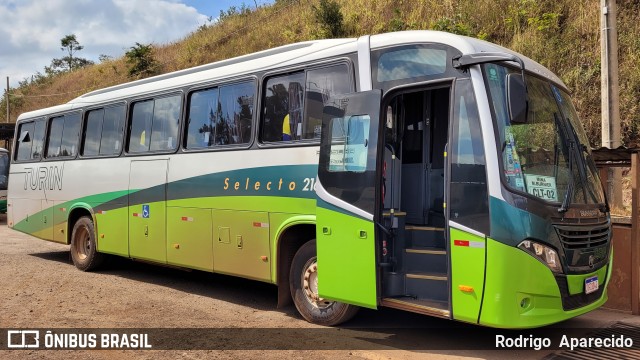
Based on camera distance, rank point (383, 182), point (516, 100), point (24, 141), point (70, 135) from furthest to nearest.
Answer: point (24, 141), point (70, 135), point (383, 182), point (516, 100)

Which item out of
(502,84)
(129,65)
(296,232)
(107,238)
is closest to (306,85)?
(296,232)

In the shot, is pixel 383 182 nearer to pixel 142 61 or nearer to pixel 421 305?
pixel 421 305

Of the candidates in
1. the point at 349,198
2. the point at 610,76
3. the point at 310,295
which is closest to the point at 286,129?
the point at 349,198

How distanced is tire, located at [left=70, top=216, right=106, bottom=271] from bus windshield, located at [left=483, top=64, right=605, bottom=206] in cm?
819

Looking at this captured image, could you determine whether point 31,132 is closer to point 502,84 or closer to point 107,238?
point 107,238

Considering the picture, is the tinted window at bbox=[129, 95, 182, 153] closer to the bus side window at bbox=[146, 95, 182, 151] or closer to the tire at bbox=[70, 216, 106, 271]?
the bus side window at bbox=[146, 95, 182, 151]

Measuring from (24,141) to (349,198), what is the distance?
33.1 ft

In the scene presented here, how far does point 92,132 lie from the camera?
10906 mm

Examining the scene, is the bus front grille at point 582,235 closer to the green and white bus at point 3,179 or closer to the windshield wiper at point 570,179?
the windshield wiper at point 570,179

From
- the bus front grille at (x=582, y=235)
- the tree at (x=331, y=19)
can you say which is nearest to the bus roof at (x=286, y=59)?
the bus front grille at (x=582, y=235)

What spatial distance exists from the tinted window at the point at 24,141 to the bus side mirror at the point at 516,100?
11.3m

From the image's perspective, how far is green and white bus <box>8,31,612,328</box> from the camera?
514 cm

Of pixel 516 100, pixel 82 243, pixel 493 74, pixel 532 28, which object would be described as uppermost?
pixel 532 28

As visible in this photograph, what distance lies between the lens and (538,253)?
Answer: 5.07 metres
